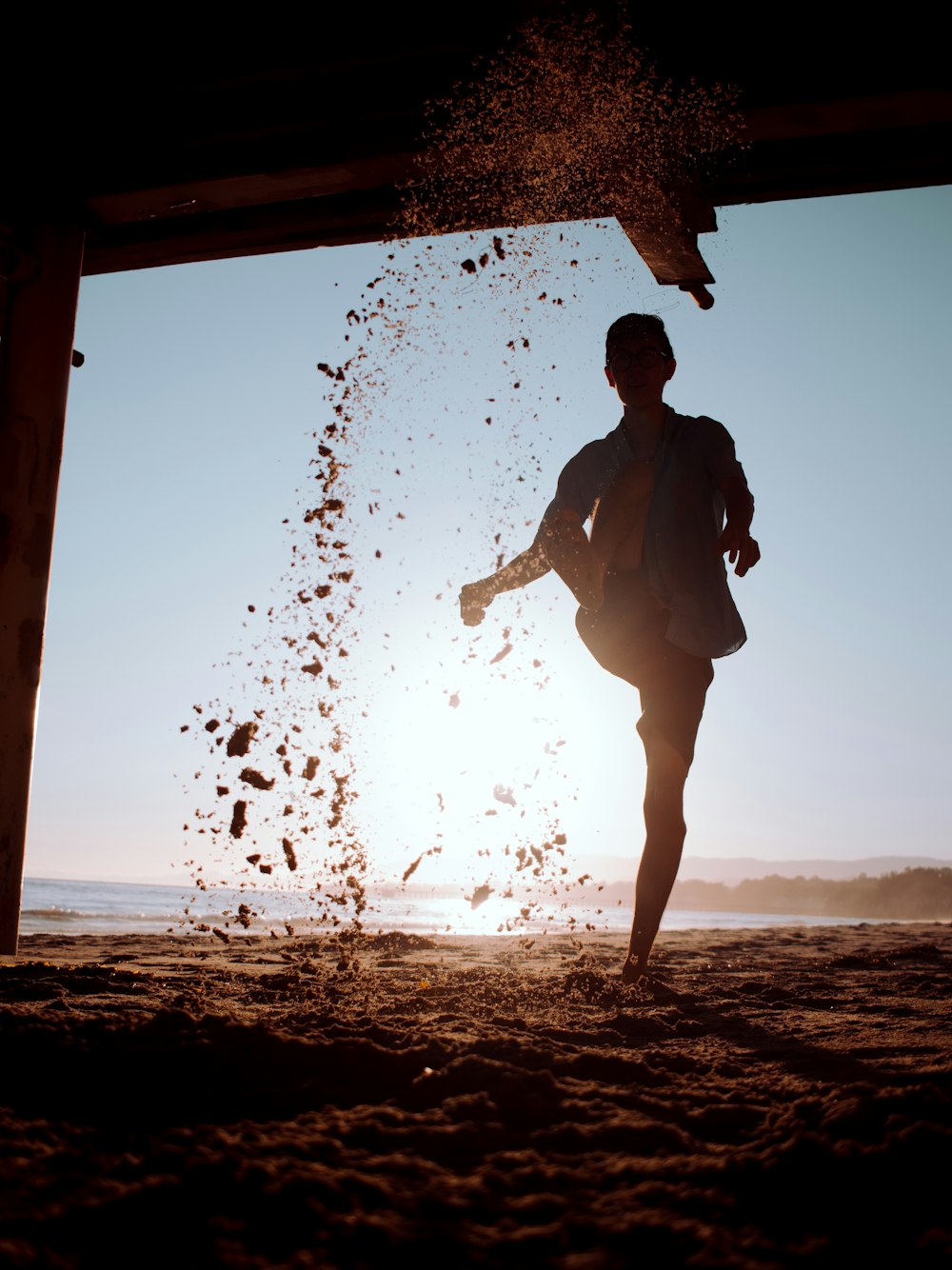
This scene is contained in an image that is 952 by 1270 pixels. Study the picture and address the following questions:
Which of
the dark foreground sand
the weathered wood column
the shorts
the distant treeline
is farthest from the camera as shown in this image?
the distant treeline

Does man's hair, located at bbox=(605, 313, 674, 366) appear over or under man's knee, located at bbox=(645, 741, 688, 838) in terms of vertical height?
over

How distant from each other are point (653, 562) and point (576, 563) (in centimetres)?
28

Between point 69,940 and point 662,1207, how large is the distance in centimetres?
476

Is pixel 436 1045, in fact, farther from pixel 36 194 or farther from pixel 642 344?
pixel 36 194

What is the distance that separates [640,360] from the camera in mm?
3354

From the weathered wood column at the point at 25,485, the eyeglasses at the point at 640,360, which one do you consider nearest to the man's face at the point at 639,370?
the eyeglasses at the point at 640,360

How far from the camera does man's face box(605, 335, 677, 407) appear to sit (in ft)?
11.0

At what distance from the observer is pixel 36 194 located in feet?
12.0

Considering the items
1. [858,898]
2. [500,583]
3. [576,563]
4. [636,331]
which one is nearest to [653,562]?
[576,563]

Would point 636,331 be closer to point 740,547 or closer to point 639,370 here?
point 639,370

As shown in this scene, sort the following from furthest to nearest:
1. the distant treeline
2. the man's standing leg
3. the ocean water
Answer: the distant treeline
the ocean water
the man's standing leg

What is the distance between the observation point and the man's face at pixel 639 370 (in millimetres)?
3348

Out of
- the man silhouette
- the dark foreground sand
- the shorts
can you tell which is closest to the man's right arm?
the man silhouette

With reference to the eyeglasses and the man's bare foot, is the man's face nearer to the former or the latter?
the eyeglasses
